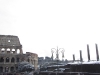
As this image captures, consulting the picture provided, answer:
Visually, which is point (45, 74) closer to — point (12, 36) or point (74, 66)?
point (74, 66)

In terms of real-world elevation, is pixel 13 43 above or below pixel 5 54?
above

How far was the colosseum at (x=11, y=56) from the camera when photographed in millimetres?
49938

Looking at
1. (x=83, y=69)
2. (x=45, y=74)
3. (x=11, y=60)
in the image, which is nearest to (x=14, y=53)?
(x=11, y=60)

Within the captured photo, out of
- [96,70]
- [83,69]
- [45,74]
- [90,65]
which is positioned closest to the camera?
[96,70]

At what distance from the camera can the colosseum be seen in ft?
164

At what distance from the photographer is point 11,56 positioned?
5081cm

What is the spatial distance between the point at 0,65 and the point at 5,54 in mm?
4113

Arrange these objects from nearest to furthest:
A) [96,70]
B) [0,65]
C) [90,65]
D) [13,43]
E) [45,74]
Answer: [96,70] < [90,65] < [45,74] < [0,65] < [13,43]

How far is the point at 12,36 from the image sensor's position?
5788 cm

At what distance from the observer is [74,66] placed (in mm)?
22656

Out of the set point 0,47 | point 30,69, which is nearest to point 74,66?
point 30,69

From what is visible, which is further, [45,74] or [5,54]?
[5,54]

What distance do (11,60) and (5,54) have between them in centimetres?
323

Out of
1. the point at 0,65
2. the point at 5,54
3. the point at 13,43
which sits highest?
the point at 13,43
